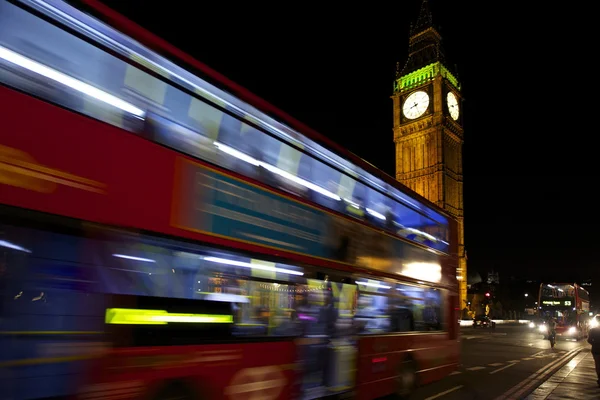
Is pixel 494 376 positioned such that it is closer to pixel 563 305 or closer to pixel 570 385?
pixel 570 385

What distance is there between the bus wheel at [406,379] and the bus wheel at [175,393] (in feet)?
14.4

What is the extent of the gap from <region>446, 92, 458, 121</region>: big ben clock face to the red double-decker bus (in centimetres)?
6307

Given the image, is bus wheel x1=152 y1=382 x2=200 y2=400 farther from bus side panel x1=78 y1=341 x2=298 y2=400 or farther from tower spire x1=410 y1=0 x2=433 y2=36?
tower spire x1=410 y1=0 x2=433 y2=36

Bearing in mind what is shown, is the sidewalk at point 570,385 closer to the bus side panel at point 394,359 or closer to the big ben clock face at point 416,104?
the bus side panel at point 394,359

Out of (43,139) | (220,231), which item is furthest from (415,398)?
(43,139)

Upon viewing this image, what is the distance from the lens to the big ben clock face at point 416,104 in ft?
214

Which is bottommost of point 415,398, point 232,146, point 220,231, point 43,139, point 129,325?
point 415,398

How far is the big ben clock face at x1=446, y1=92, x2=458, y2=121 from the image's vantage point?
65562mm

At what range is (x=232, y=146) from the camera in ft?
16.4

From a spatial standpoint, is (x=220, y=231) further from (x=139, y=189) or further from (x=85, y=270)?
(x=85, y=270)

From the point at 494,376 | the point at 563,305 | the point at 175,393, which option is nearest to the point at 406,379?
the point at 494,376

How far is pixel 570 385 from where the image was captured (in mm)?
10148

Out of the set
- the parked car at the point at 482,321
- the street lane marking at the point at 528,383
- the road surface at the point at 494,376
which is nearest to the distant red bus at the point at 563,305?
the parked car at the point at 482,321

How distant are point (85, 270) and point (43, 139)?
3.26 feet
